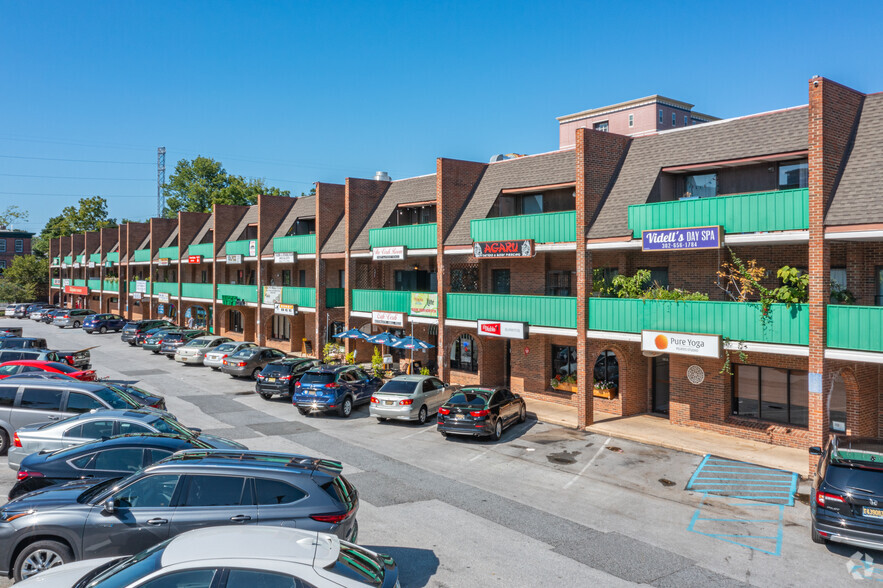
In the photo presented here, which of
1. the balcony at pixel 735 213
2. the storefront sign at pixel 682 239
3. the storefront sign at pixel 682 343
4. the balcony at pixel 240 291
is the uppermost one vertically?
the balcony at pixel 735 213

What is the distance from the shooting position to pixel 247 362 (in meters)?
29.2

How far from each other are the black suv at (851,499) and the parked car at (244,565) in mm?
8239

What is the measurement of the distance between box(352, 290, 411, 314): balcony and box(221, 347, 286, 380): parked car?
484 centimetres

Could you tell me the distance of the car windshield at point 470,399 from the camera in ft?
62.6

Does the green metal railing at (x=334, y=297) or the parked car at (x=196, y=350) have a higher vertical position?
the green metal railing at (x=334, y=297)

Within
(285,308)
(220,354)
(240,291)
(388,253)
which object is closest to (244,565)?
(388,253)

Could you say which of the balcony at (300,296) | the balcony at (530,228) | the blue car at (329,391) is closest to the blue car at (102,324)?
the balcony at (300,296)

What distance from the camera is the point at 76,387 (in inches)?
637

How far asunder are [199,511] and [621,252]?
1780 centimetres

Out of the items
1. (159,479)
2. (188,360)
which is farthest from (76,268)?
(159,479)

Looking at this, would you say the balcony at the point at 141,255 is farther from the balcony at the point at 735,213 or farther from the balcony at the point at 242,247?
the balcony at the point at 735,213

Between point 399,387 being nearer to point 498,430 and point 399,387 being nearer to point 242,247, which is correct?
point 498,430

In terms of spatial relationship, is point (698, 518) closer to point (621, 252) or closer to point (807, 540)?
point (807, 540)

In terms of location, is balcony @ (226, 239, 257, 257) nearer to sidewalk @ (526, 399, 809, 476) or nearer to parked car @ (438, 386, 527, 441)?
sidewalk @ (526, 399, 809, 476)
